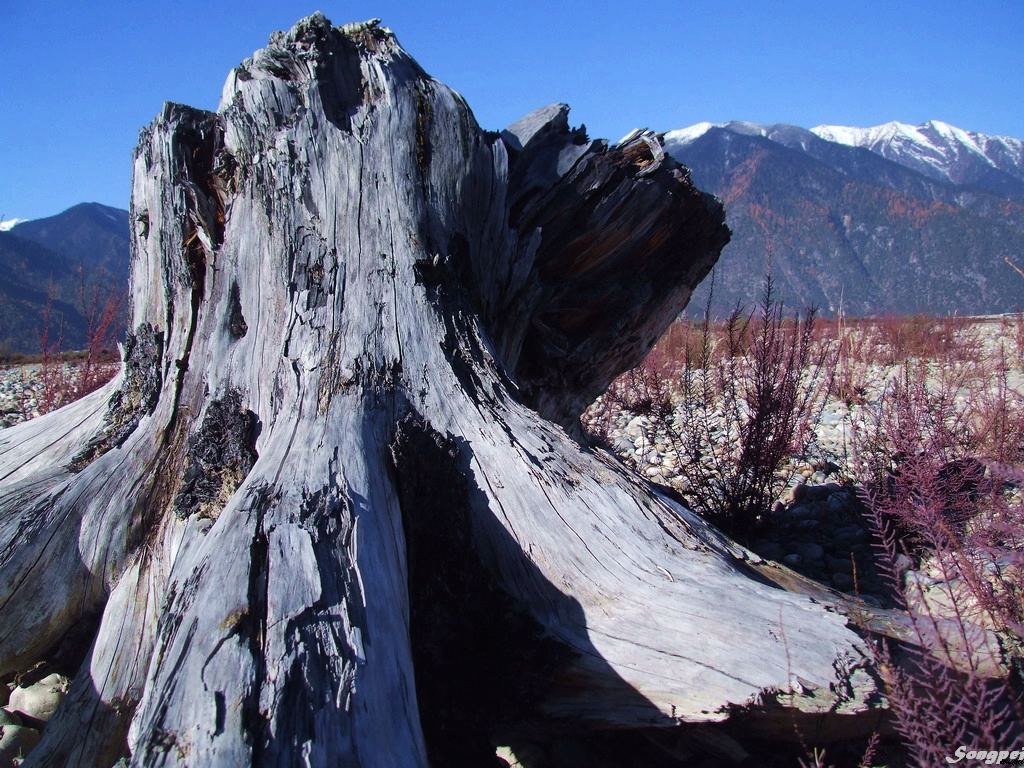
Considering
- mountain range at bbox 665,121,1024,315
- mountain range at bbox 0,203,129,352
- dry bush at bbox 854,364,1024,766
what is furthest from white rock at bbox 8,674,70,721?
mountain range at bbox 665,121,1024,315

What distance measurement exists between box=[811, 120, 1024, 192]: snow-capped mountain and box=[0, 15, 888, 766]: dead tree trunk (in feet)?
565

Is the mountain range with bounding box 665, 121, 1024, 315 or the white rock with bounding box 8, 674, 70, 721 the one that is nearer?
the white rock with bounding box 8, 674, 70, 721

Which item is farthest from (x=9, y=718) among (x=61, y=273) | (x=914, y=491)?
(x=61, y=273)

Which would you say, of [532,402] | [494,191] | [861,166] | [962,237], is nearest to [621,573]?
[532,402]

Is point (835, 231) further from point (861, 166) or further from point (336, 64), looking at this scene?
point (336, 64)

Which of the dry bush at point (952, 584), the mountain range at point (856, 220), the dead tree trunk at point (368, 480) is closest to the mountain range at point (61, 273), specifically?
the dead tree trunk at point (368, 480)

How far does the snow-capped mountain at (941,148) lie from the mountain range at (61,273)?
14869 cm

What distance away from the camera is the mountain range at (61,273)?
23.7 ft

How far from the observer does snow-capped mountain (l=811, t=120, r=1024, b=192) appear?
500 ft

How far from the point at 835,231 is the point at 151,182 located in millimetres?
113335

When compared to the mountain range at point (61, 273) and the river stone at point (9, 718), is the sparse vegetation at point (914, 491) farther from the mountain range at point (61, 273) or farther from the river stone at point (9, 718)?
the mountain range at point (61, 273)

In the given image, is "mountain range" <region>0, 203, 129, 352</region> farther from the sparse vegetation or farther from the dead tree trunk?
the sparse vegetation

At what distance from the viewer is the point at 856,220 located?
10406 centimetres

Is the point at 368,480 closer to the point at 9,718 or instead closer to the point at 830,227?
the point at 9,718
